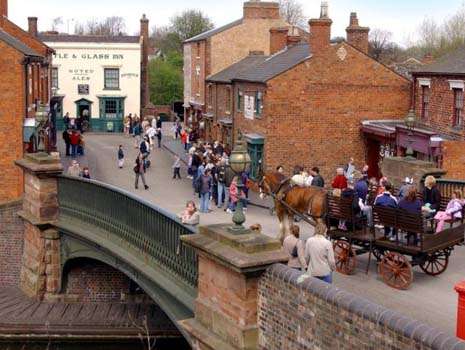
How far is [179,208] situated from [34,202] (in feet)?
14.7

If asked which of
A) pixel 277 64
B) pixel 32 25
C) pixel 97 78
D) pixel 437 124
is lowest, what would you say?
pixel 437 124

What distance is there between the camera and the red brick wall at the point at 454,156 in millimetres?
24672

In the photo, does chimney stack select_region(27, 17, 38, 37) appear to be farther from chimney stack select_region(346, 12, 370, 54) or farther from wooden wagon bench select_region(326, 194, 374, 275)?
wooden wagon bench select_region(326, 194, 374, 275)

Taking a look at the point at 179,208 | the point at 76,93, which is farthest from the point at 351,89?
the point at 76,93

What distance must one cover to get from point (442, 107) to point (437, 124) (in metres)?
0.69

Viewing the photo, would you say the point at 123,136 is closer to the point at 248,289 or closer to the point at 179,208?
the point at 179,208

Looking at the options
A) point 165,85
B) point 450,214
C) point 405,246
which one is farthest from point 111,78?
point 405,246

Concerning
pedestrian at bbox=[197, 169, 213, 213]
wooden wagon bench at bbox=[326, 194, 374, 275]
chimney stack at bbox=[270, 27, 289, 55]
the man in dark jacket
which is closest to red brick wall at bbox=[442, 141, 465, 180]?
pedestrian at bbox=[197, 169, 213, 213]

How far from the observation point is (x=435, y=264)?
13.2 m

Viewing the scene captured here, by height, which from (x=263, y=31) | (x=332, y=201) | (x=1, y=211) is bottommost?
(x=1, y=211)

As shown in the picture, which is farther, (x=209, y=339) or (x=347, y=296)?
(x=209, y=339)

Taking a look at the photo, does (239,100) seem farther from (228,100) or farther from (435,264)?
(435,264)

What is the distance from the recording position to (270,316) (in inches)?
367

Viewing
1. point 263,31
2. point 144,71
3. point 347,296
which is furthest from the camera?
point 144,71
